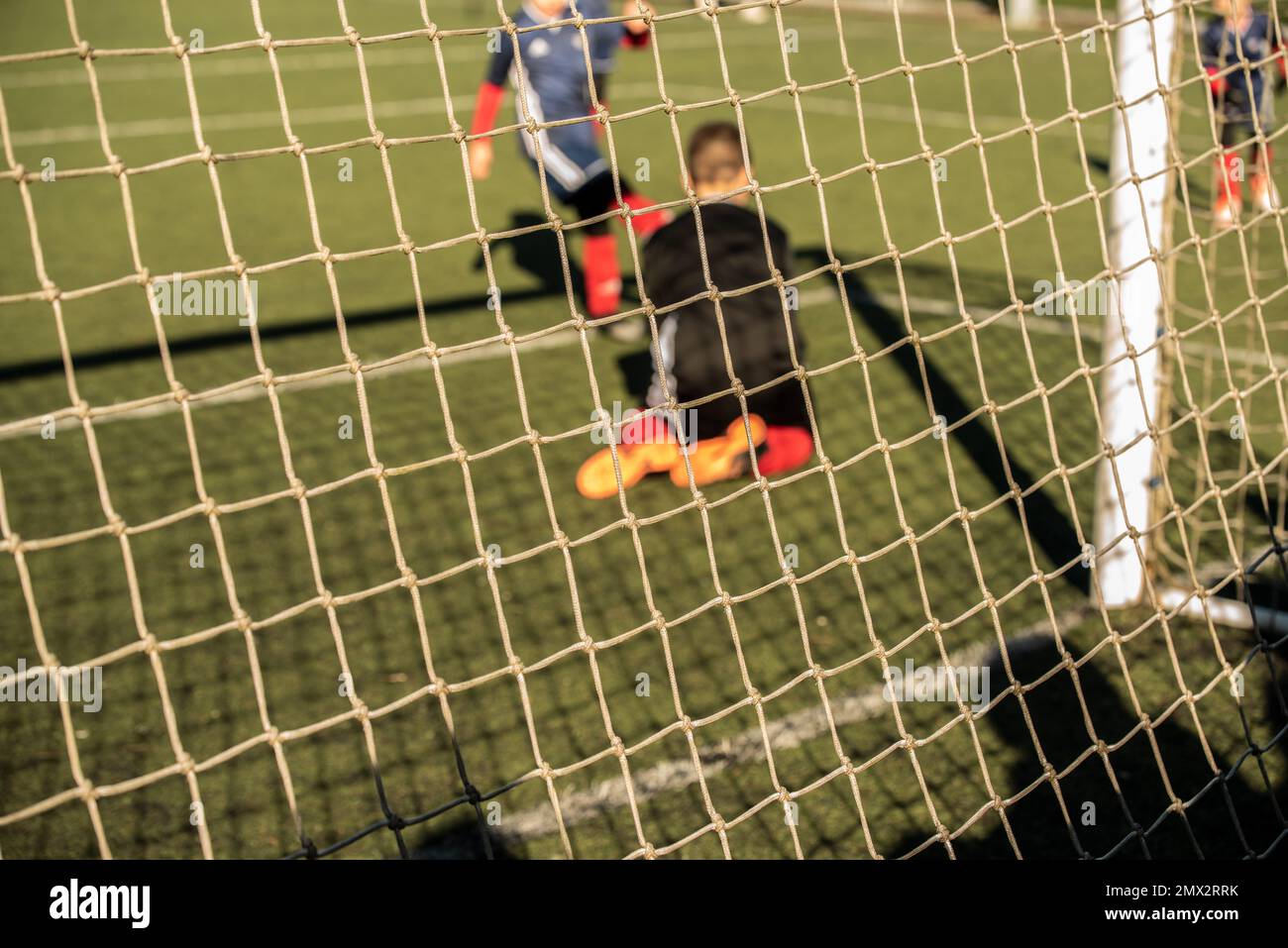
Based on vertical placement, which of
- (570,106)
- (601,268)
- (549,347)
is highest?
(570,106)

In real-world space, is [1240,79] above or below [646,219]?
below

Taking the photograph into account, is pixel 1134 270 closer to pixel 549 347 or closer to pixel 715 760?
pixel 715 760

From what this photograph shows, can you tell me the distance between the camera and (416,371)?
4.91 meters

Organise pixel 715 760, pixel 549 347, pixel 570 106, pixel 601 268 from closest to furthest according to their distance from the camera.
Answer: pixel 715 760
pixel 549 347
pixel 570 106
pixel 601 268

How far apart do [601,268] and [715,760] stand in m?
3.05

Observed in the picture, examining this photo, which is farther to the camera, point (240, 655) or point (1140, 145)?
point (240, 655)

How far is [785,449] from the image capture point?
4027 millimetres

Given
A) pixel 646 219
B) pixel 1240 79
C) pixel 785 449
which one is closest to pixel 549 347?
pixel 646 219

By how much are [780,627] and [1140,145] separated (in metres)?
1.46

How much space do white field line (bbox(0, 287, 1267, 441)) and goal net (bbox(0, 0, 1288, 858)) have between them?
43mm

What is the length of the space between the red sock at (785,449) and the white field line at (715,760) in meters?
1.03
